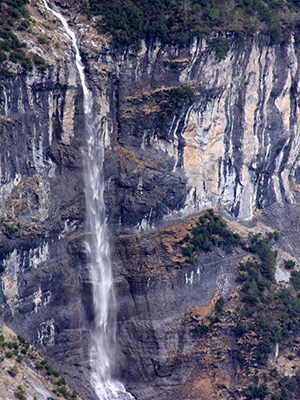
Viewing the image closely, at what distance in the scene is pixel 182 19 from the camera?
6669cm

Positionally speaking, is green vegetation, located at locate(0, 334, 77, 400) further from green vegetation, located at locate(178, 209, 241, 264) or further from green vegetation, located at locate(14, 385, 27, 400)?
green vegetation, located at locate(178, 209, 241, 264)

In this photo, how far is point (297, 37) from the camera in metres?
72.1

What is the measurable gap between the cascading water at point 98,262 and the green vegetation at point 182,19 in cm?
415

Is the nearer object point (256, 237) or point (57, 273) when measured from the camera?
point (57, 273)

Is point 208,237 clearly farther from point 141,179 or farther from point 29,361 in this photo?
point 29,361

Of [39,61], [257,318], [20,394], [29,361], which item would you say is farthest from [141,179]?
[20,394]

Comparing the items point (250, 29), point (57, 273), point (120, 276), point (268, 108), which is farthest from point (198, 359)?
point (250, 29)

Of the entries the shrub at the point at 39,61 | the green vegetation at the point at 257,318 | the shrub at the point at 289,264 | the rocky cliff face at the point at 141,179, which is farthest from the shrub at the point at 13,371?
the shrub at the point at 289,264

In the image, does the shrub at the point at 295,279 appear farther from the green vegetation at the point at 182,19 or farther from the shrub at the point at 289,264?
the green vegetation at the point at 182,19

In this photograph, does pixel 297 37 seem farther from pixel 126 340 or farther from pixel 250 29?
pixel 126 340

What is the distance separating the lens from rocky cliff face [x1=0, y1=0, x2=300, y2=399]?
6072cm

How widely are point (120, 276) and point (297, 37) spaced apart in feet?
98.7

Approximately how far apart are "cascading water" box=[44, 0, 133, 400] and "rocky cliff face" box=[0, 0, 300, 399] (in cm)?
78

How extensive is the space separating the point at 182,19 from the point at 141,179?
1553cm
